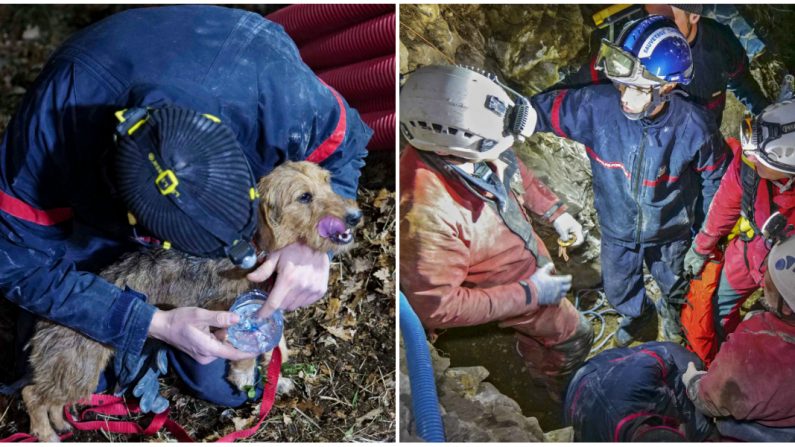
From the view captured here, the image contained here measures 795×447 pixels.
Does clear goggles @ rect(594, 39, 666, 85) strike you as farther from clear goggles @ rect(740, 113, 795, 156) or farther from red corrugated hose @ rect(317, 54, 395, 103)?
red corrugated hose @ rect(317, 54, 395, 103)

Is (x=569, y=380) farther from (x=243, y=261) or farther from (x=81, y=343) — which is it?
(x=81, y=343)

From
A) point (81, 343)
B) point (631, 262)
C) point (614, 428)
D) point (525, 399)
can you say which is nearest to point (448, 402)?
point (525, 399)

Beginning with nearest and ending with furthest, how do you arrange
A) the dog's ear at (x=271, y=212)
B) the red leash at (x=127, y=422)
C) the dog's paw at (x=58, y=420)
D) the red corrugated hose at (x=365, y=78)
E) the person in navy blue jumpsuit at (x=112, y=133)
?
the person in navy blue jumpsuit at (x=112, y=133), the dog's ear at (x=271, y=212), the dog's paw at (x=58, y=420), the red leash at (x=127, y=422), the red corrugated hose at (x=365, y=78)

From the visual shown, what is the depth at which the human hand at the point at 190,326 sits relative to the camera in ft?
8.29

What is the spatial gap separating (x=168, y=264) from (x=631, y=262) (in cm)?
187

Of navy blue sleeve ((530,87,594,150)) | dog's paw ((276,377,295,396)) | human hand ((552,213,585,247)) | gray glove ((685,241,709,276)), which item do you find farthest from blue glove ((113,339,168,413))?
gray glove ((685,241,709,276))

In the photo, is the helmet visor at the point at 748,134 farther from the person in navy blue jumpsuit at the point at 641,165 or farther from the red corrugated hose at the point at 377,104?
the red corrugated hose at the point at 377,104

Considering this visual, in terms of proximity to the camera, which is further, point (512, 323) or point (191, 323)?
point (512, 323)

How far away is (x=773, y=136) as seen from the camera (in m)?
3.04

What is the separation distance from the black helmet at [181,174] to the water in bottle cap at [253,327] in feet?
1.92

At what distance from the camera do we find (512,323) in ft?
9.59

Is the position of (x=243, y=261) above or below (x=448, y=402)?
above

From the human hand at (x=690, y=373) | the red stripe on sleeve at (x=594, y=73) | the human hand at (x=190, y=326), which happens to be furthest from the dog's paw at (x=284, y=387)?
the red stripe on sleeve at (x=594, y=73)

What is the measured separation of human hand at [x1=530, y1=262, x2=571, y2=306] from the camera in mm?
2938
